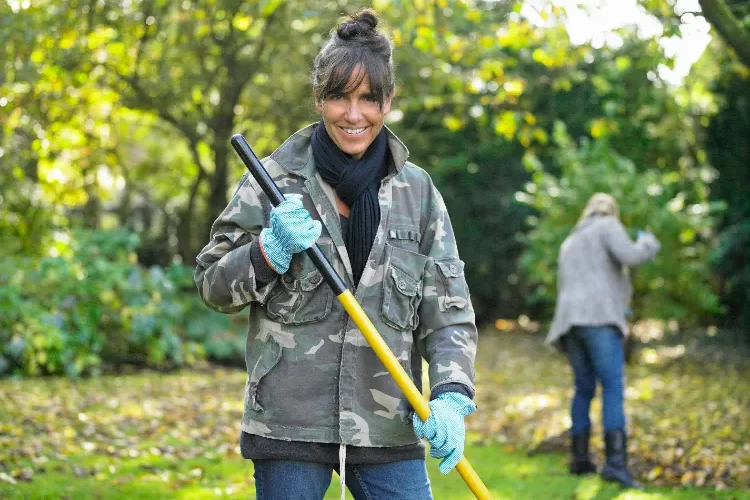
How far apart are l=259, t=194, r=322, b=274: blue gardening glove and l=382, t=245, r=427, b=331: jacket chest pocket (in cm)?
25

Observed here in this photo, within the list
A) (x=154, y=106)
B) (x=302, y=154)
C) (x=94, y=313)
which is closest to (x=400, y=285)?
(x=302, y=154)

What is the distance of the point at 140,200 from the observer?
19078 mm

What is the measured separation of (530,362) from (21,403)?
759cm

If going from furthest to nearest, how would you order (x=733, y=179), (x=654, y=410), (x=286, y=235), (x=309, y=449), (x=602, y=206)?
1. (x=733, y=179)
2. (x=654, y=410)
3. (x=602, y=206)
4. (x=309, y=449)
5. (x=286, y=235)

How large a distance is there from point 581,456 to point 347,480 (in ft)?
13.3

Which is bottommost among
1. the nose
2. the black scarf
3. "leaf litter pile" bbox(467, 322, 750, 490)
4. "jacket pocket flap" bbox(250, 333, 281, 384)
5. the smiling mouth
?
"leaf litter pile" bbox(467, 322, 750, 490)

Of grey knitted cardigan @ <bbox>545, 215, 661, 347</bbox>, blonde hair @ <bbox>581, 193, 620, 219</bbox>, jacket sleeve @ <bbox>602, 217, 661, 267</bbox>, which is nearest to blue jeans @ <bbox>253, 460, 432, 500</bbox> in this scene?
grey knitted cardigan @ <bbox>545, 215, 661, 347</bbox>

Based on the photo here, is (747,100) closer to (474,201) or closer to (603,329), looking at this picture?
(474,201)

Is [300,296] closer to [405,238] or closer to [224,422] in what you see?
[405,238]

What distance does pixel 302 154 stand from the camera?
2.74m

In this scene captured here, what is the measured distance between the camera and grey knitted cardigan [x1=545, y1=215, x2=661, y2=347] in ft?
20.3

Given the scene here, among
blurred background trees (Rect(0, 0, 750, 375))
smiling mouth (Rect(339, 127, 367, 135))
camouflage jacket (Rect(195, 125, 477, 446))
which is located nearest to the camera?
camouflage jacket (Rect(195, 125, 477, 446))

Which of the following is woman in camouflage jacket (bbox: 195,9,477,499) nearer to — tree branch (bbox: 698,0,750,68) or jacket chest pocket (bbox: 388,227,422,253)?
jacket chest pocket (bbox: 388,227,422,253)

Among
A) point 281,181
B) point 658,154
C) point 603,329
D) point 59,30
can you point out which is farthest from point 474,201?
point 281,181
